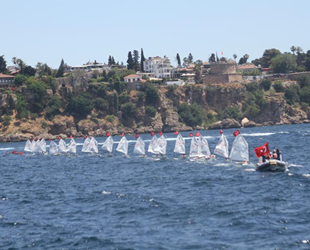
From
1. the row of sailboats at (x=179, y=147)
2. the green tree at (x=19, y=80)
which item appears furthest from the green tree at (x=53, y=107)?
the row of sailboats at (x=179, y=147)

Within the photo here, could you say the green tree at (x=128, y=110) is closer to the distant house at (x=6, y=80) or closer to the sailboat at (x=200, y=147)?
the distant house at (x=6, y=80)

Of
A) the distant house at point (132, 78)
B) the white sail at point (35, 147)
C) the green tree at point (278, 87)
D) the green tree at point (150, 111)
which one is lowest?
the white sail at point (35, 147)

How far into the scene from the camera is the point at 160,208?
151ft

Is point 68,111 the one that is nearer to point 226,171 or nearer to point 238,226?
point 226,171

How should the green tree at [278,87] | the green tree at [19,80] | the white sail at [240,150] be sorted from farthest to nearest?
the green tree at [278,87], the green tree at [19,80], the white sail at [240,150]

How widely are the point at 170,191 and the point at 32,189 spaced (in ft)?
52.2

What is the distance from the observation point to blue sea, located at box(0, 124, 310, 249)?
37344 millimetres

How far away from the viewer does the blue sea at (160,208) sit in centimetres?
3734

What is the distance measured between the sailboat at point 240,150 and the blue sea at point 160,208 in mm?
1173

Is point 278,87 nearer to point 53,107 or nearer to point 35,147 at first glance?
point 53,107

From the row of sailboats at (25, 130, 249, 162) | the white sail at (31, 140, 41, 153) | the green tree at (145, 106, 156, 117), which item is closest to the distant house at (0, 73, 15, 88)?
the green tree at (145, 106, 156, 117)

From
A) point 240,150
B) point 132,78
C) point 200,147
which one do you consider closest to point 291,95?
point 132,78

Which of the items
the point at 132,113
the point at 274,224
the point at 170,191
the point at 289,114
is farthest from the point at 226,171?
the point at 289,114

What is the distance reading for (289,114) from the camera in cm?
18275
